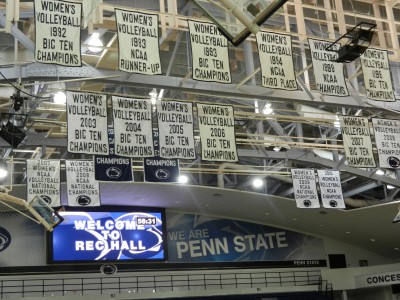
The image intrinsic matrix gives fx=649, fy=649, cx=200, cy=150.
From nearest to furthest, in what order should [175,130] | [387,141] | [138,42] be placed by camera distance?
[138,42] < [175,130] < [387,141]

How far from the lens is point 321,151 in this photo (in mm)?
26953

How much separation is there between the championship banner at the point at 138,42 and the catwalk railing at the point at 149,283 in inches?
629

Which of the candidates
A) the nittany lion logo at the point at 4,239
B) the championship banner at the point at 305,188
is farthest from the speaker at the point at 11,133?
the nittany lion logo at the point at 4,239

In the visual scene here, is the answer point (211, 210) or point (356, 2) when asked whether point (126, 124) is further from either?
point (211, 210)

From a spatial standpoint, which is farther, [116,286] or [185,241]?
[185,241]

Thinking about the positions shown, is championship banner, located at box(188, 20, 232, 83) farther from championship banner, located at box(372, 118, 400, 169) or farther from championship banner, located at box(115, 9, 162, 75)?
championship banner, located at box(372, 118, 400, 169)

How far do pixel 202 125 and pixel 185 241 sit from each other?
15450mm

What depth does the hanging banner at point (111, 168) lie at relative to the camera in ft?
51.9

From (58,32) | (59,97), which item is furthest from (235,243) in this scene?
(58,32)

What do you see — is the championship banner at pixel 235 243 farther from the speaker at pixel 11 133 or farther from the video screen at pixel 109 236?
the speaker at pixel 11 133

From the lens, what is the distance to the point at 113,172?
1609cm

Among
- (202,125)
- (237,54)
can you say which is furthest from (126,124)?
(237,54)

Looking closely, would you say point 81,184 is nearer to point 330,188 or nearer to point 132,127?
point 132,127

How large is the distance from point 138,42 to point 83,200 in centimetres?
712
